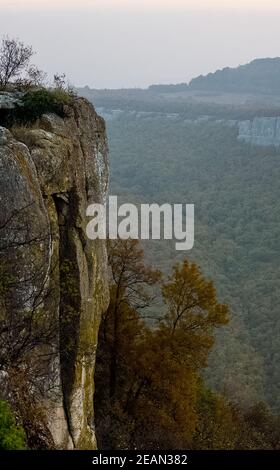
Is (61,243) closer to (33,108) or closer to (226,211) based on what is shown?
(33,108)

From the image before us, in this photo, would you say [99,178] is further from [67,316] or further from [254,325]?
[254,325]

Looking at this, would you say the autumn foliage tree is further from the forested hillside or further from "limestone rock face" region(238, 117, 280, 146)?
"limestone rock face" region(238, 117, 280, 146)

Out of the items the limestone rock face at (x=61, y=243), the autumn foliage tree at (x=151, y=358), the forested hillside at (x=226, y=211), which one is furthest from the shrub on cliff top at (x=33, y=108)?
the forested hillside at (x=226, y=211)

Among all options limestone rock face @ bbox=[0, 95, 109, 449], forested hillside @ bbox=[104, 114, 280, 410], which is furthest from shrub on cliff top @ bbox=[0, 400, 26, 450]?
forested hillside @ bbox=[104, 114, 280, 410]

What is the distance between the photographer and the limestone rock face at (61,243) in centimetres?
973

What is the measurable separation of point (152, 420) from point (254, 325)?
32.3 metres

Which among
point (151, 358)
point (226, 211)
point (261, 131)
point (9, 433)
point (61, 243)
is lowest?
point (226, 211)

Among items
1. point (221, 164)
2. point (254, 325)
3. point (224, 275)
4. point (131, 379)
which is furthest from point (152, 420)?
point (221, 164)

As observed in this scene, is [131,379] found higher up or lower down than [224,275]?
higher up

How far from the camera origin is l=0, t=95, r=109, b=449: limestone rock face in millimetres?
9727

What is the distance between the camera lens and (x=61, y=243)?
11914 millimetres

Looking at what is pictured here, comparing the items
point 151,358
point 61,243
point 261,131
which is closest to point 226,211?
point 261,131

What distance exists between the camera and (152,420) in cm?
1736

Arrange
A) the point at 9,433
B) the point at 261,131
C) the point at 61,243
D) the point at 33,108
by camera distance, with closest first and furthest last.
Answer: the point at 9,433 → the point at 61,243 → the point at 33,108 → the point at 261,131
